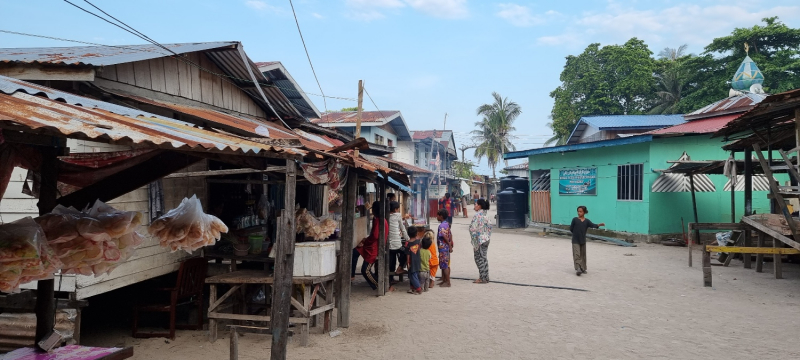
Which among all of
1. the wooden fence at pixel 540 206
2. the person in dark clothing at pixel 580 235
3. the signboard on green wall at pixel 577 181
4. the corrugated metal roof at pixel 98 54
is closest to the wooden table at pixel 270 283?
the corrugated metal roof at pixel 98 54

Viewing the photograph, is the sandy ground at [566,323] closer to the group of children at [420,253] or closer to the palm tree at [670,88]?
the group of children at [420,253]

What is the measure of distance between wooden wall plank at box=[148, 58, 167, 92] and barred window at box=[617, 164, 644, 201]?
15.0 metres

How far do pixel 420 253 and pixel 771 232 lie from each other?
6.75m

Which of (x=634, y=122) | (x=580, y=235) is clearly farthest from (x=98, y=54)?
(x=634, y=122)

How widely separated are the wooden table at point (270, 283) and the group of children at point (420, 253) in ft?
9.15

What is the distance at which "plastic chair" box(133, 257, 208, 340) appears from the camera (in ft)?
21.6

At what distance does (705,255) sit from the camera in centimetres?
950

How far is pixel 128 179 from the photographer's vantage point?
154 inches

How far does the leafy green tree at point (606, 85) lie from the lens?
34375mm

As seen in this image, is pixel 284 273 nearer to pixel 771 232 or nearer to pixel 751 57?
pixel 771 232

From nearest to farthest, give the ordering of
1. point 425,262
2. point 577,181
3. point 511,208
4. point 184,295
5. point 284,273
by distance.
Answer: point 284,273 → point 184,295 → point 425,262 → point 577,181 → point 511,208

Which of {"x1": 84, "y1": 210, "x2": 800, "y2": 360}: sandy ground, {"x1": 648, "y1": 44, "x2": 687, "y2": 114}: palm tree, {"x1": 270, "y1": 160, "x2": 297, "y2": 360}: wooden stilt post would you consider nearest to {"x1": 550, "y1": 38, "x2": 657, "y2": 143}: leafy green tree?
{"x1": 648, "y1": 44, "x2": 687, "y2": 114}: palm tree

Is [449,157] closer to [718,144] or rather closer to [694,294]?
[718,144]

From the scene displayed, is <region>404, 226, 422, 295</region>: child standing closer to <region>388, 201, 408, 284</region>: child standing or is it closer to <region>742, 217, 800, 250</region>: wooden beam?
<region>388, 201, 408, 284</region>: child standing
